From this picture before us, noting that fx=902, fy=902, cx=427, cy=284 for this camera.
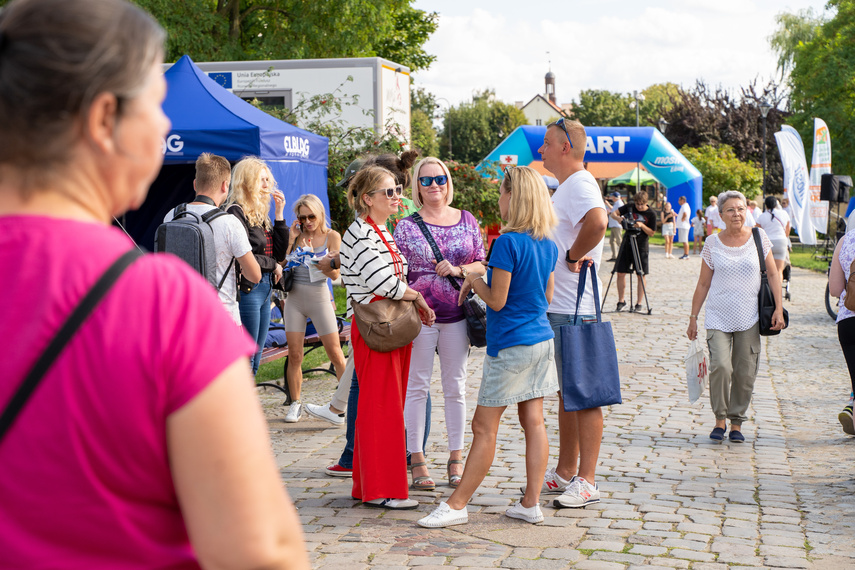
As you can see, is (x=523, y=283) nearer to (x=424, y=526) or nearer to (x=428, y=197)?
(x=428, y=197)

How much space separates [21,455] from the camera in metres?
1.15

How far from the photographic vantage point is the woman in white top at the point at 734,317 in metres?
6.87

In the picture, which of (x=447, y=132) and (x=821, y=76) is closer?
(x=821, y=76)

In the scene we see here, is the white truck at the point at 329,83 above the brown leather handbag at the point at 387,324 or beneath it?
above

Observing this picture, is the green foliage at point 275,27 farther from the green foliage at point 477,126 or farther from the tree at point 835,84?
the green foliage at point 477,126

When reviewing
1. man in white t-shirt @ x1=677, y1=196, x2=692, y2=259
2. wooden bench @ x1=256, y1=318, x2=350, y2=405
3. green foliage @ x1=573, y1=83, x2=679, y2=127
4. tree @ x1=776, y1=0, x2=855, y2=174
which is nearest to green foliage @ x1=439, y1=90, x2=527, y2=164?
green foliage @ x1=573, y1=83, x2=679, y2=127

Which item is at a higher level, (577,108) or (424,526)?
(577,108)

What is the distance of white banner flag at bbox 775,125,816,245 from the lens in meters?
23.5

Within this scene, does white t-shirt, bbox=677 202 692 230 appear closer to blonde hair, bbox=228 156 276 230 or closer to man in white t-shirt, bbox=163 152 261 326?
blonde hair, bbox=228 156 276 230

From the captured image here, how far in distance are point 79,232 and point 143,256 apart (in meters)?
0.09

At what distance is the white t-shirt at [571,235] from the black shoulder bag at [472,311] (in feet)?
1.36

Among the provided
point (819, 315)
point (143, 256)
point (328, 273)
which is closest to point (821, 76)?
point (819, 315)

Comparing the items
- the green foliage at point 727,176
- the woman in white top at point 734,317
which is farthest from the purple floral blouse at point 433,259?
the green foliage at point 727,176

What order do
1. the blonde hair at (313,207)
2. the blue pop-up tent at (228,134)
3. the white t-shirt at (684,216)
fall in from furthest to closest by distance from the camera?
the white t-shirt at (684,216) < the blue pop-up tent at (228,134) < the blonde hair at (313,207)
